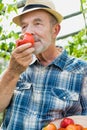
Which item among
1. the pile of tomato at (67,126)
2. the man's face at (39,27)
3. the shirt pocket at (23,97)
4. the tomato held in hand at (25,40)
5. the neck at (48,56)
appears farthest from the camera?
the neck at (48,56)

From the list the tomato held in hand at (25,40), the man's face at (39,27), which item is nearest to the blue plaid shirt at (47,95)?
the man's face at (39,27)

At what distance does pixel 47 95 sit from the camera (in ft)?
7.64

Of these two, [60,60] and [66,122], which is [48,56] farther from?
[66,122]

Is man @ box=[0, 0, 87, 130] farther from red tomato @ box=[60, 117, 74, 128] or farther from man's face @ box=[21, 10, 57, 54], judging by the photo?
red tomato @ box=[60, 117, 74, 128]

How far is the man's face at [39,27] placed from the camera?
2207 mm

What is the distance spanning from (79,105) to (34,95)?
9.6 inches

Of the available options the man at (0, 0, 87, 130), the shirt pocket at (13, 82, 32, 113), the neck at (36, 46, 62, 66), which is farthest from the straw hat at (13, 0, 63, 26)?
the shirt pocket at (13, 82, 32, 113)

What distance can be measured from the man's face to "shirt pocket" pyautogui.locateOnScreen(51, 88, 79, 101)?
9.8 inches

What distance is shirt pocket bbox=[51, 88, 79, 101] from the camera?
89.8 inches

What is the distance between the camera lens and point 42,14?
92.0 inches

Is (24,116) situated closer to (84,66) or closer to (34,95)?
(34,95)

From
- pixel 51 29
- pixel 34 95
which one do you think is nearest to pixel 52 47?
pixel 51 29

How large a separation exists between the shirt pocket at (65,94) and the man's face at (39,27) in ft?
0.81

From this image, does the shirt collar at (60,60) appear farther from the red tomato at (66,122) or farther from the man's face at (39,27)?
the red tomato at (66,122)
